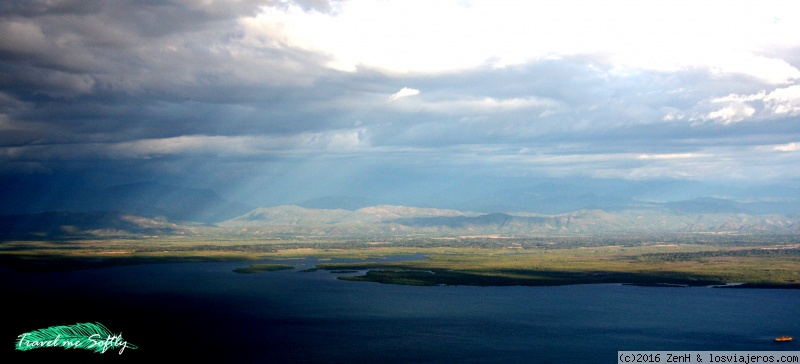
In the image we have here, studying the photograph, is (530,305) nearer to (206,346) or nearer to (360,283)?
(360,283)

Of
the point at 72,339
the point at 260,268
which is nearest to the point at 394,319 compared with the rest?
the point at 72,339

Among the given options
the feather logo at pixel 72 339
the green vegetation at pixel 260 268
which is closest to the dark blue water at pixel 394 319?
the feather logo at pixel 72 339

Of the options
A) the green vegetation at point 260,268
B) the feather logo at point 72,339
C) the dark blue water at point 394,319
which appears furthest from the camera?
the green vegetation at point 260,268

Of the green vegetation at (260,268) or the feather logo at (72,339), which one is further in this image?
the green vegetation at (260,268)

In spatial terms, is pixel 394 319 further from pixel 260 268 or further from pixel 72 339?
pixel 260 268

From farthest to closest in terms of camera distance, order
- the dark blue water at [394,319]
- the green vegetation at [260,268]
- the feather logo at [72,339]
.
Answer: the green vegetation at [260,268]
the dark blue water at [394,319]
the feather logo at [72,339]

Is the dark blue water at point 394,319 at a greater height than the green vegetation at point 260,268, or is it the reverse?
the green vegetation at point 260,268

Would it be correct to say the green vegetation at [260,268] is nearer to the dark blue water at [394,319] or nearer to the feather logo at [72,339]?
the dark blue water at [394,319]
